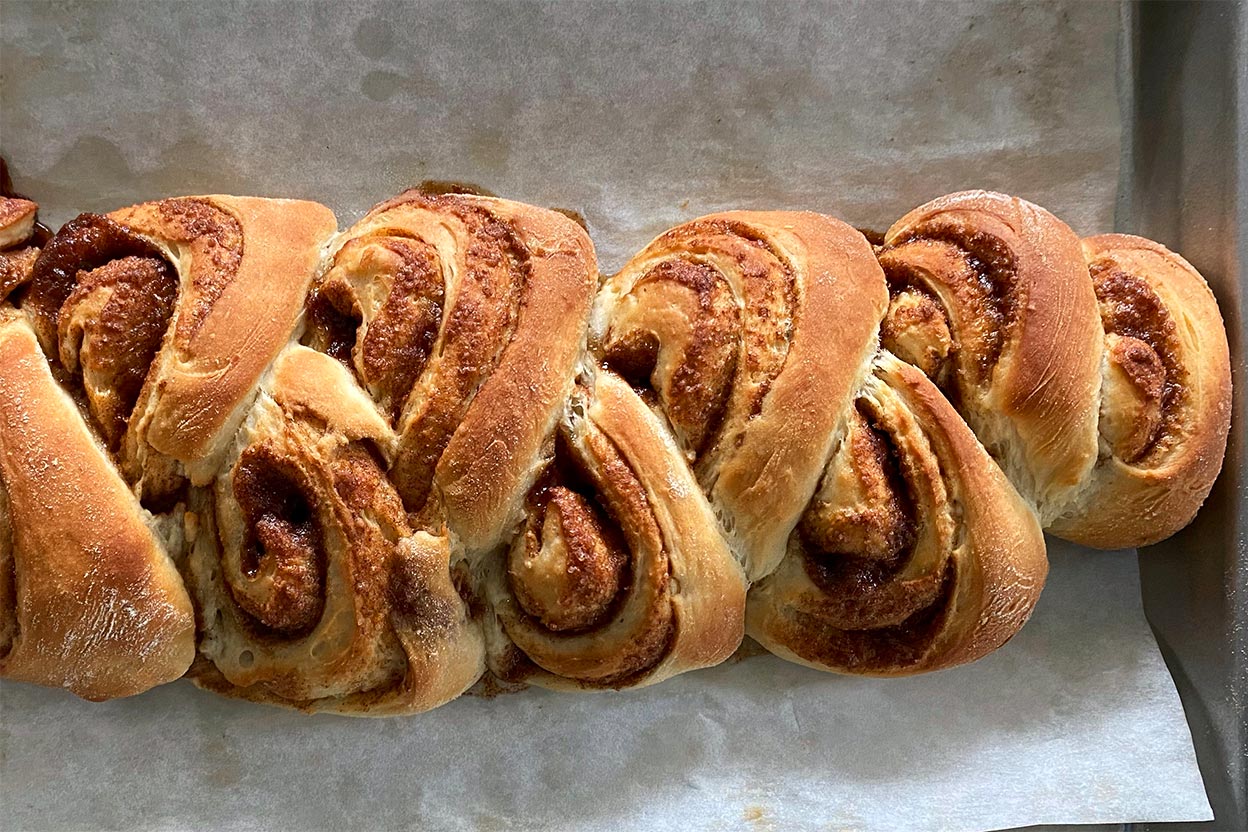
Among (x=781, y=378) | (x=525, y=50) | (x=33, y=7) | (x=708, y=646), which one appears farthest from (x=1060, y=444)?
(x=33, y=7)

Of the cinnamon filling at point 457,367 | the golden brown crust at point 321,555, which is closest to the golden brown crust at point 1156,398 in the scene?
the cinnamon filling at point 457,367

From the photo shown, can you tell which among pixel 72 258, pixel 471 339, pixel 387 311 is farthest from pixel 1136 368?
pixel 72 258

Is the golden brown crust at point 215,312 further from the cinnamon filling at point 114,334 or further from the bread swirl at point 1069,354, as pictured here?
the bread swirl at point 1069,354

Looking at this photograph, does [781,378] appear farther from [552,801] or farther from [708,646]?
[552,801]

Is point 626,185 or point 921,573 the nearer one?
point 921,573

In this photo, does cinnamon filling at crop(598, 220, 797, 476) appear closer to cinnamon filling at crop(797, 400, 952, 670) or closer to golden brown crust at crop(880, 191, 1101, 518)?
cinnamon filling at crop(797, 400, 952, 670)

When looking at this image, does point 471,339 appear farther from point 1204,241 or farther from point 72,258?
point 1204,241
